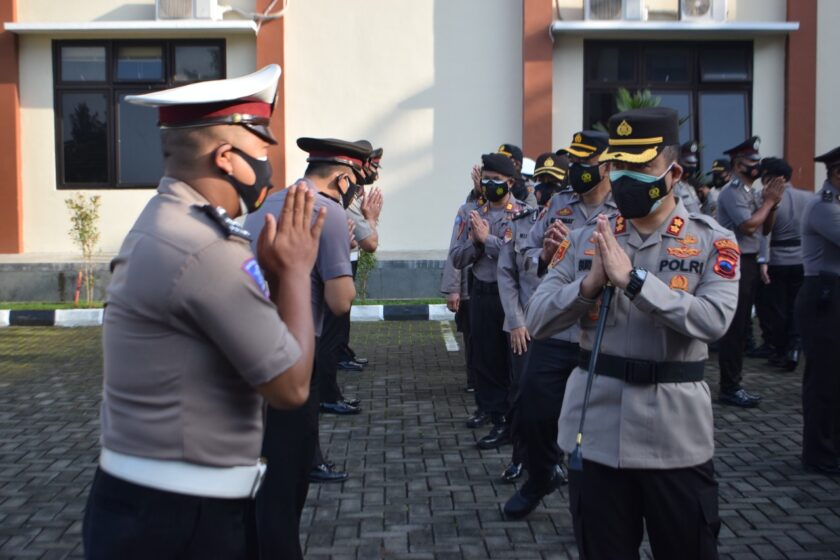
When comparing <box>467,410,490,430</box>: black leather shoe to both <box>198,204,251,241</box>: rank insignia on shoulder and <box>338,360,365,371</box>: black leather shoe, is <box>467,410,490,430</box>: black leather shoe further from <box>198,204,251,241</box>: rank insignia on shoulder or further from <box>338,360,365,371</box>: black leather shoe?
<box>198,204,251,241</box>: rank insignia on shoulder

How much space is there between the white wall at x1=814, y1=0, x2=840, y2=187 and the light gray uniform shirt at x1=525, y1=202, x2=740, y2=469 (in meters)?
13.8

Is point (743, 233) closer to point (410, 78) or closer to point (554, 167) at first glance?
point (554, 167)

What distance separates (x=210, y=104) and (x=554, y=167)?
5.29 meters

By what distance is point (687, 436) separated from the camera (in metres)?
3.46

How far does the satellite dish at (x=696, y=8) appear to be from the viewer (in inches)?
632

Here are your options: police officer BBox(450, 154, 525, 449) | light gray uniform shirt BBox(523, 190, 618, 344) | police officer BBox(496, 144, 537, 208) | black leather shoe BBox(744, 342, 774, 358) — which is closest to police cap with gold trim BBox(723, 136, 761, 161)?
police officer BBox(496, 144, 537, 208)

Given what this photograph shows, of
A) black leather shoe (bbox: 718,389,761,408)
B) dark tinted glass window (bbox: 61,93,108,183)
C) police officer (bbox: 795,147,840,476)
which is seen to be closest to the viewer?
police officer (bbox: 795,147,840,476)

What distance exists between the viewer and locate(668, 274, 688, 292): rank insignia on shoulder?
3568 mm

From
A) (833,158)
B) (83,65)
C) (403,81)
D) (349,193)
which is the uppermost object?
(83,65)

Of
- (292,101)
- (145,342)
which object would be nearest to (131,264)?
(145,342)

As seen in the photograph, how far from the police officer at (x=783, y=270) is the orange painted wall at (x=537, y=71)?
5809mm

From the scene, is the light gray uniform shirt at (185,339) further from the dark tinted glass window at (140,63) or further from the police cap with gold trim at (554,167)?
the dark tinted glass window at (140,63)

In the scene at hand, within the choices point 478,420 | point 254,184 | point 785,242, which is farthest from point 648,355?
point 785,242

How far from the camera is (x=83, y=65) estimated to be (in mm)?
16594
